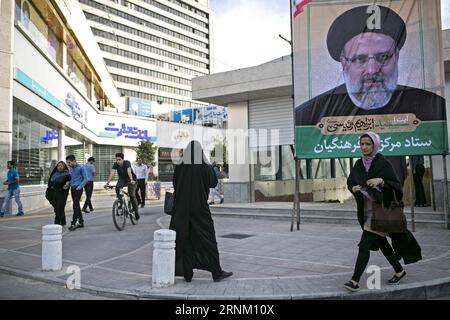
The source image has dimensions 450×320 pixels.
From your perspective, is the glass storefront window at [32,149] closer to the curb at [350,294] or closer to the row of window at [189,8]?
the curb at [350,294]

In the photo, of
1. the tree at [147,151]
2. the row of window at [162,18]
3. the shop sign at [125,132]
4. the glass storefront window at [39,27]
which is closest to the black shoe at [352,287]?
the glass storefront window at [39,27]

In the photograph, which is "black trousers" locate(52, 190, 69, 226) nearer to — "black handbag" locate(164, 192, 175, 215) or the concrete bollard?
"black handbag" locate(164, 192, 175, 215)

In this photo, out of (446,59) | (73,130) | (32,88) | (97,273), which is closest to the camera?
(97,273)

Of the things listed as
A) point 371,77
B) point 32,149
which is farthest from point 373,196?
point 32,149

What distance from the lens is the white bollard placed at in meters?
5.56

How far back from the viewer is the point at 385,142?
8641mm

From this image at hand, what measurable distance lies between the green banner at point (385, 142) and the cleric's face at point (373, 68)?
817 millimetres

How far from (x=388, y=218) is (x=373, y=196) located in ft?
0.95

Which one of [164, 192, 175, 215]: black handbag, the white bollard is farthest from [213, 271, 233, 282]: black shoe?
the white bollard

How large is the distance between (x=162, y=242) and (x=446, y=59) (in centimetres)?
861

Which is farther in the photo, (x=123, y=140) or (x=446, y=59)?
(x=123, y=140)

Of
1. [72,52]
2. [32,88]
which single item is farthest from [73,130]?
[32,88]
